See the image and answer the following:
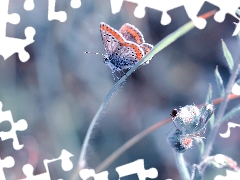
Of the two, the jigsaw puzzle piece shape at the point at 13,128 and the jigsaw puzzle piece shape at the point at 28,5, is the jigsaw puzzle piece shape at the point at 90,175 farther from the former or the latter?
the jigsaw puzzle piece shape at the point at 28,5

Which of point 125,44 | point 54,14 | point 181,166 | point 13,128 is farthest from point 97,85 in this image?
point 181,166

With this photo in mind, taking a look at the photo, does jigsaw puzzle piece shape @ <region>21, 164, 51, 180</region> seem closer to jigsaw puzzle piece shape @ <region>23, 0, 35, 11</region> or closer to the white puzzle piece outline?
jigsaw puzzle piece shape @ <region>23, 0, 35, 11</region>

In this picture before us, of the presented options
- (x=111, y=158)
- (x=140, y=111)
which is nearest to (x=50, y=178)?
(x=111, y=158)

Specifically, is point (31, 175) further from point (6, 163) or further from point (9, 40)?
point (9, 40)

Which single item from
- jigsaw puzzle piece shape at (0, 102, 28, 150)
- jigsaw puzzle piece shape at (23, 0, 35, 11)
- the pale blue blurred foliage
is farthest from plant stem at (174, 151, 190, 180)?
jigsaw puzzle piece shape at (23, 0, 35, 11)

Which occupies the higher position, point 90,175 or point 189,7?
point 189,7

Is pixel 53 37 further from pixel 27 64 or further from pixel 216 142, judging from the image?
pixel 216 142

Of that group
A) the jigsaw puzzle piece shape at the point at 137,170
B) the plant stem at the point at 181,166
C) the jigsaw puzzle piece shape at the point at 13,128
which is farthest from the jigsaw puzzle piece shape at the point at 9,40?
the plant stem at the point at 181,166
